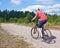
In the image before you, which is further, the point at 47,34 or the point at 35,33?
the point at 35,33

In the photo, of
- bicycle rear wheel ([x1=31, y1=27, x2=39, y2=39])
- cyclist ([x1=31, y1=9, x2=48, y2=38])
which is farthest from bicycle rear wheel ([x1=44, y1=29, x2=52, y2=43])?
bicycle rear wheel ([x1=31, y1=27, x2=39, y2=39])

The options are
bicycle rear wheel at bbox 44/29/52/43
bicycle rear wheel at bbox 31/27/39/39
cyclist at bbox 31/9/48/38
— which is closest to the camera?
cyclist at bbox 31/9/48/38

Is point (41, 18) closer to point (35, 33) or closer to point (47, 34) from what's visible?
point (47, 34)

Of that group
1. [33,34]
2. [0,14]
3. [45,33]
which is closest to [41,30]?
[45,33]

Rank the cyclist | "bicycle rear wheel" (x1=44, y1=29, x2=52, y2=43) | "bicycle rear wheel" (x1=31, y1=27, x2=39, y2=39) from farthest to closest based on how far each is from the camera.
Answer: "bicycle rear wheel" (x1=31, y1=27, x2=39, y2=39), "bicycle rear wheel" (x1=44, y1=29, x2=52, y2=43), the cyclist

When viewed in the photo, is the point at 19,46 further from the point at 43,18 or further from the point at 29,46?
the point at 43,18

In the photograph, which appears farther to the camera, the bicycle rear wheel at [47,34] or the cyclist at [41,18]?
the bicycle rear wheel at [47,34]

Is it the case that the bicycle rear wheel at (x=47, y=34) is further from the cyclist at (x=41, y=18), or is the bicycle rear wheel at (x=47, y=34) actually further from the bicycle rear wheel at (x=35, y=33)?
the bicycle rear wheel at (x=35, y=33)

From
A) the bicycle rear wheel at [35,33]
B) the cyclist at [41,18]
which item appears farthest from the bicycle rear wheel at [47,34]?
the bicycle rear wheel at [35,33]

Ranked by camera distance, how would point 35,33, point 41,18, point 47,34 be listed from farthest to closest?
point 35,33 → point 47,34 → point 41,18

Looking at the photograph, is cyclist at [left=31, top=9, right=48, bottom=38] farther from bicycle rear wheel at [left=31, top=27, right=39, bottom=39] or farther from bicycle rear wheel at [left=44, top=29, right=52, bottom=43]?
bicycle rear wheel at [left=31, top=27, right=39, bottom=39]

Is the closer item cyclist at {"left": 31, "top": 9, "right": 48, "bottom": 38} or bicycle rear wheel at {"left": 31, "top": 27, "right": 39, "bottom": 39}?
cyclist at {"left": 31, "top": 9, "right": 48, "bottom": 38}

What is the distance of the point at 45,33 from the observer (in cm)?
1348

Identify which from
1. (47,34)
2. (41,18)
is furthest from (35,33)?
(41,18)
